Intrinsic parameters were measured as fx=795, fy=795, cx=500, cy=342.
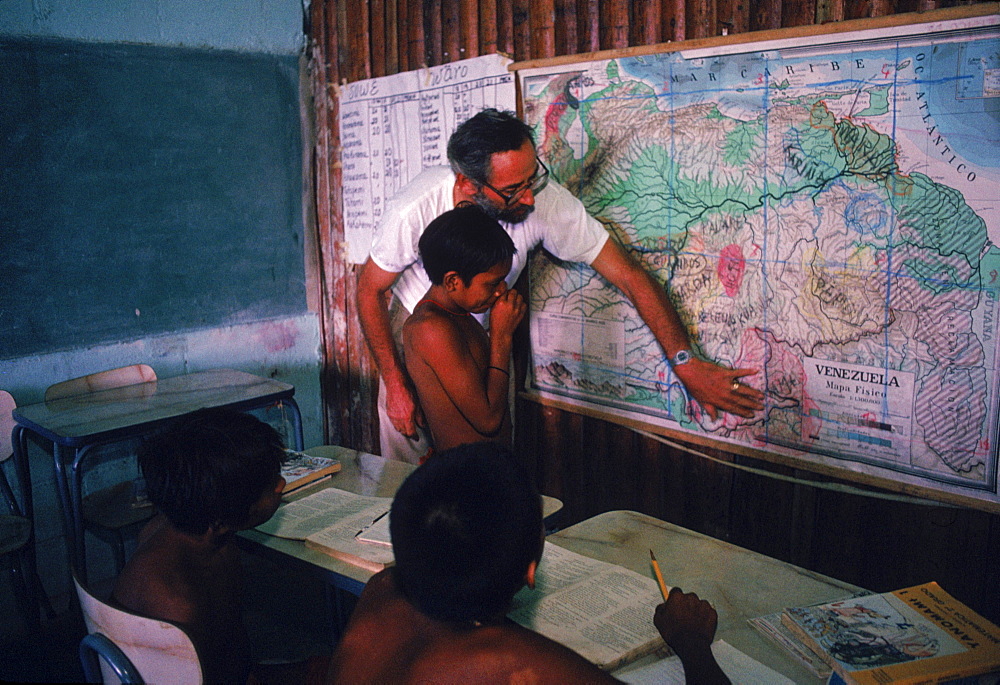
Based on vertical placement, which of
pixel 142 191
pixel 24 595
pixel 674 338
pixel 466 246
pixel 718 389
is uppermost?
pixel 142 191

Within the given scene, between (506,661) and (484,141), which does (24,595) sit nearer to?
(484,141)

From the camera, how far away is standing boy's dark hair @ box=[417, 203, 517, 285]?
236 centimetres

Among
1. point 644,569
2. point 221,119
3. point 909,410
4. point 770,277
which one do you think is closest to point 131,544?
point 221,119

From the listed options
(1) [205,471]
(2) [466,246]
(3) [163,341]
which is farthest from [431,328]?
(3) [163,341]

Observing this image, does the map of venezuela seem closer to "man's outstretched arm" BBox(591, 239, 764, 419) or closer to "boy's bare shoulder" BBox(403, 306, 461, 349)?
"man's outstretched arm" BBox(591, 239, 764, 419)

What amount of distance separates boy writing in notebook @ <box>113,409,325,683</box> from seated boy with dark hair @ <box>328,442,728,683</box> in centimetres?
61

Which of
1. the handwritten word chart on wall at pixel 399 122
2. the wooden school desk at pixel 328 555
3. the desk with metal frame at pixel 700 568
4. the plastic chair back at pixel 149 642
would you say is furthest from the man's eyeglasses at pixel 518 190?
the plastic chair back at pixel 149 642

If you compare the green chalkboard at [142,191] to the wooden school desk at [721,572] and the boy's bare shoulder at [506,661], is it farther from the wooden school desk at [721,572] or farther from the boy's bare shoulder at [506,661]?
the boy's bare shoulder at [506,661]

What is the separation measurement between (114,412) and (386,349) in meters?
1.08

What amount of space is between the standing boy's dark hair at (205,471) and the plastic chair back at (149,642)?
0.94ft

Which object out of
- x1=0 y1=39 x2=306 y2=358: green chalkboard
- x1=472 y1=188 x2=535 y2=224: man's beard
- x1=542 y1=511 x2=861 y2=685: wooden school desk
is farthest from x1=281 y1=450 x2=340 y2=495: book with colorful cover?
x1=0 y1=39 x2=306 y2=358: green chalkboard

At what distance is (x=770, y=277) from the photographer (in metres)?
2.46

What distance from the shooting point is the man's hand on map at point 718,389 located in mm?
2590

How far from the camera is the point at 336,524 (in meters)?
2.04
